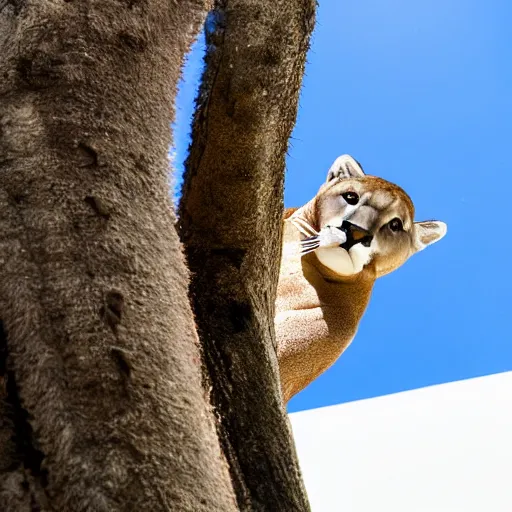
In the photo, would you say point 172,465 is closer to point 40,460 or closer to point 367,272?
point 40,460

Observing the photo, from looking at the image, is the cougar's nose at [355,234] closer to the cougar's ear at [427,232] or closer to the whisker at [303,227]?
the whisker at [303,227]

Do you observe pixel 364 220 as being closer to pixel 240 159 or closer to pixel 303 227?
pixel 303 227

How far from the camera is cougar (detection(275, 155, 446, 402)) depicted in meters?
2.32

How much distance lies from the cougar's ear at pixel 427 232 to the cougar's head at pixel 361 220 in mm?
53

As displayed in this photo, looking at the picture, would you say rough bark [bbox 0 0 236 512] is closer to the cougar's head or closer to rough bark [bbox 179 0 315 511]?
rough bark [bbox 179 0 315 511]

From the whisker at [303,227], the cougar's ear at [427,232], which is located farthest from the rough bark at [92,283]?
the cougar's ear at [427,232]

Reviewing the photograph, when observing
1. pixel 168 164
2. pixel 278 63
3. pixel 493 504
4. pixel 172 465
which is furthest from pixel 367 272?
pixel 172 465

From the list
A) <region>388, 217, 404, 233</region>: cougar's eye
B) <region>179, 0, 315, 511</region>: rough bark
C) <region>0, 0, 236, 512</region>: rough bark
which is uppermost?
<region>388, 217, 404, 233</region>: cougar's eye

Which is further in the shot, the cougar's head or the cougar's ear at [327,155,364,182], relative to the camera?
the cougar's ear at [327,155,364,182]

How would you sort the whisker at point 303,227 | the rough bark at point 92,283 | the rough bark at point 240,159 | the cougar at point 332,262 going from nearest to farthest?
the rough bark at point 92,283 < the rough bark at point 240,159 < the cougar at point 332,262 < the whisker at point 303,227

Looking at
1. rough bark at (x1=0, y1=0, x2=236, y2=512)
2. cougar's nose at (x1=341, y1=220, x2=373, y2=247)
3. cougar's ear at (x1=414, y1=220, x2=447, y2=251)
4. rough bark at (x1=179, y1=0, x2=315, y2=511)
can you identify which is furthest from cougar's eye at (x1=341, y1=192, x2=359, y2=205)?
rough bark at (x1=0, y1=0, x2=236, y2=512)

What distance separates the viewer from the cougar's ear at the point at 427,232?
8.91ft

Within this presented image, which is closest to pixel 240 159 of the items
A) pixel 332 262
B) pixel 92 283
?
pixel 92 283

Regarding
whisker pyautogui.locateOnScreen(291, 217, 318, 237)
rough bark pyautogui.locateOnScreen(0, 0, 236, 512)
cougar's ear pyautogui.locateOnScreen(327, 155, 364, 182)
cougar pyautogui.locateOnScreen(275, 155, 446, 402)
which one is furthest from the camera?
cougar's ear pyautogui.locateOnScreen(327, 155, 364, 182)
